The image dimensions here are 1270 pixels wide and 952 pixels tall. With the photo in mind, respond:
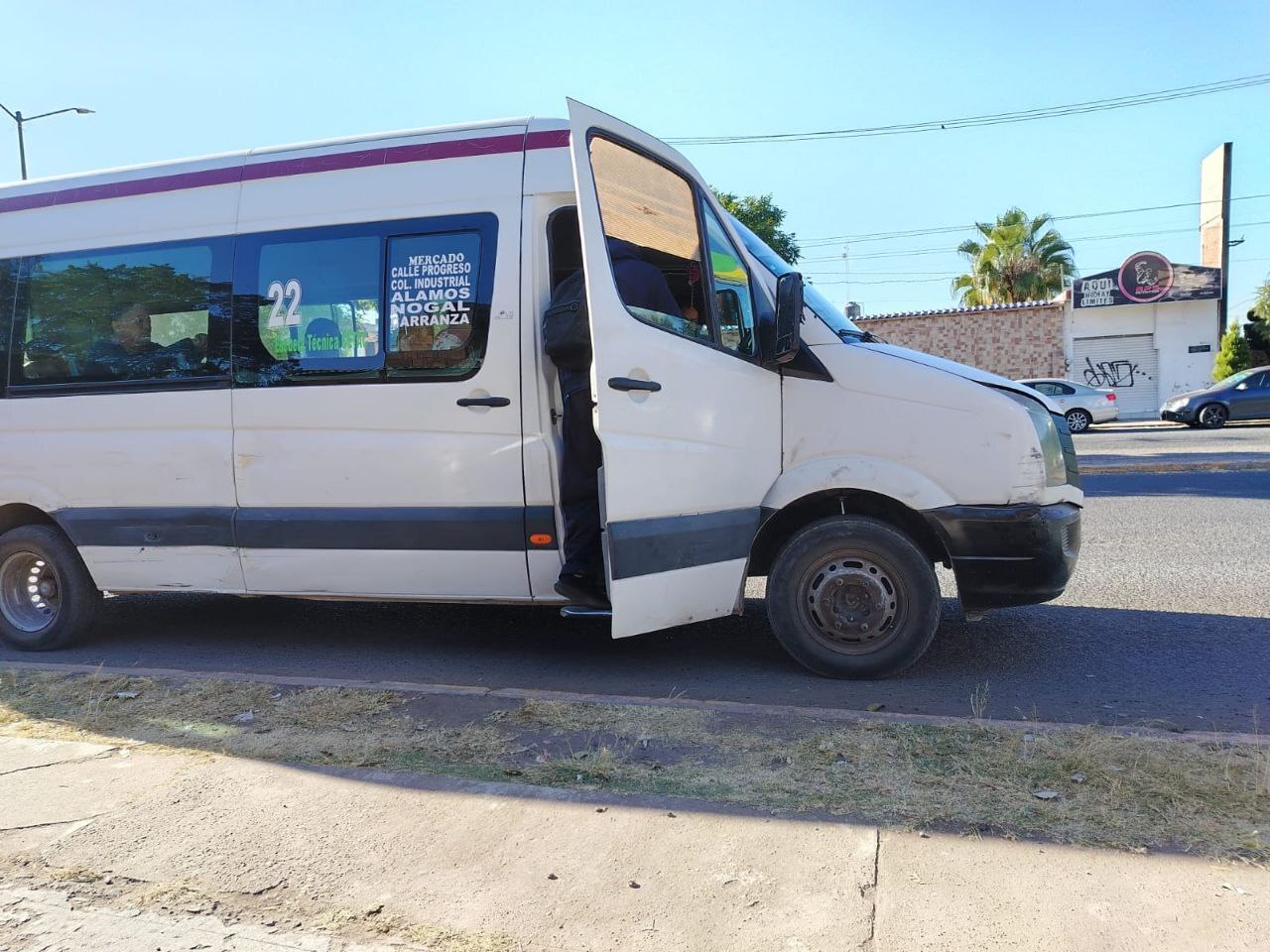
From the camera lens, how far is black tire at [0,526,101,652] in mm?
5801

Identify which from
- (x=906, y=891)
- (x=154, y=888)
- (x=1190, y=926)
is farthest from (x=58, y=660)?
(x=1190, y=926)

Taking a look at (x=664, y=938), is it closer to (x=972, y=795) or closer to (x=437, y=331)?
(x=972, y=795)

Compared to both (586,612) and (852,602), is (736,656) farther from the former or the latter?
(586,612)

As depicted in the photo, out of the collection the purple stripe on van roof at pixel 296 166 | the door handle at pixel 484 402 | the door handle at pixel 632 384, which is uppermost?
the purple stripe on van roof at pixel 296 166

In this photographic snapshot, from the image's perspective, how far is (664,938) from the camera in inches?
103

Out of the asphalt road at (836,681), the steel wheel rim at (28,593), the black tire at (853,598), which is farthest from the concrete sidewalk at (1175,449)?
the steel wheel rim at (28,593)

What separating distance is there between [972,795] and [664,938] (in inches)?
47.2

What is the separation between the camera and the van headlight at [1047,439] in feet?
15.3

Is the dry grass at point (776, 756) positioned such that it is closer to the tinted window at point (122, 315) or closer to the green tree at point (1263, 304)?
the tinted window at point (122, 315)

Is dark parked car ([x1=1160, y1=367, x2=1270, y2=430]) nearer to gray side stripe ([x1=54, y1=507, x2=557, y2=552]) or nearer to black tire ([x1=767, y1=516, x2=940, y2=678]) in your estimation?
black tire ([x1=767, y1=516, x2=940, y2=678])

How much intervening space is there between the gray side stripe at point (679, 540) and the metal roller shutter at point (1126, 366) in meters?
30.2

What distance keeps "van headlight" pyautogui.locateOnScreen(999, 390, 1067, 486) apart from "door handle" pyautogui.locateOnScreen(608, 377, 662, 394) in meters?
1.64

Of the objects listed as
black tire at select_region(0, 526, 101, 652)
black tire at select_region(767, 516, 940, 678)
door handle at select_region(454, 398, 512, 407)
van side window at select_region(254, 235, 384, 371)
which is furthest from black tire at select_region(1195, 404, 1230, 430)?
black tire at select_region(0, 526, 101, 652)

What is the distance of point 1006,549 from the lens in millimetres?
4570
